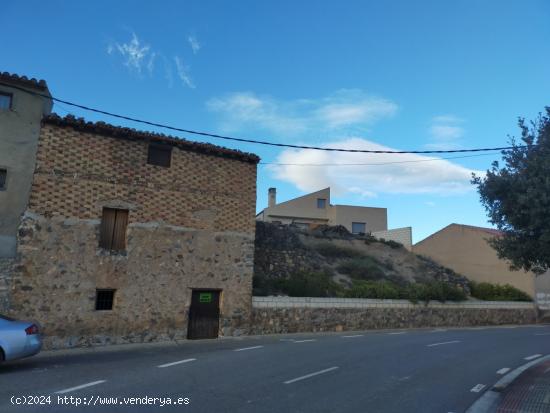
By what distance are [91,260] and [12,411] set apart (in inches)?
313

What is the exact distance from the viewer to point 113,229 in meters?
14.8

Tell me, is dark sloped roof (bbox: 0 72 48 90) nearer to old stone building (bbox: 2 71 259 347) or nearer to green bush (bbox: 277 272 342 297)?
old stone building (bbox: 2 71 259 347)

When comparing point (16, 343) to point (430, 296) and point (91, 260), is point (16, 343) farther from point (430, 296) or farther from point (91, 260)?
point (430, 296)

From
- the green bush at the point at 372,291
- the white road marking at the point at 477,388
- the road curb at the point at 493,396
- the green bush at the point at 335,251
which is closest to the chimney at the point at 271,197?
the green bush at the point at 335,251

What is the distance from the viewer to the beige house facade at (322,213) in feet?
158

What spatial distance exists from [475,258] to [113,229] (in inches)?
1047

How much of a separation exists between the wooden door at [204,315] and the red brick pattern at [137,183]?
7.69 ft

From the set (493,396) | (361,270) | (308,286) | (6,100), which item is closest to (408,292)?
(361,270)

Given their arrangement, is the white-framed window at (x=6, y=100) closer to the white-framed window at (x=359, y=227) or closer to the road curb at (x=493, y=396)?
the road curb at (x=493, y=396)

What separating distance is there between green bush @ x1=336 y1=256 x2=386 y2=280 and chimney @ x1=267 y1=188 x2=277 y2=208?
72.5 feet

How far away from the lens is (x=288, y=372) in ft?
31.1

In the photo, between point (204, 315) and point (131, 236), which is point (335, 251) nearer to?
point (204, 315)

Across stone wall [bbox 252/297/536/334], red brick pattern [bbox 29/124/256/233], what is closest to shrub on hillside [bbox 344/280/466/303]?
stone wall [bbox 252/297/536/334]

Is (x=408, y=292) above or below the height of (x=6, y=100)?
below
